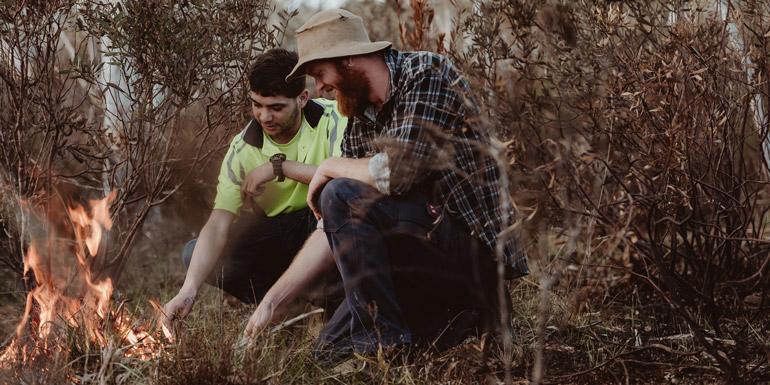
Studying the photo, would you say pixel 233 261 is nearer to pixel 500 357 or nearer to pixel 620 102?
pixel 500 357

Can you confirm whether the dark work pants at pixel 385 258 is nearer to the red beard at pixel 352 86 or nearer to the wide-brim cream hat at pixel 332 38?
the red beard at pixel 352 86

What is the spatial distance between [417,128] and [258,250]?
1.53 meters

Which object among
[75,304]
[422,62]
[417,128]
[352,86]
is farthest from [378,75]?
[75,304]

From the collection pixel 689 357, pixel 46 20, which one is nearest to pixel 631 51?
pixel 689 357

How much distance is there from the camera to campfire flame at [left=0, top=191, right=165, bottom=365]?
2928 mm

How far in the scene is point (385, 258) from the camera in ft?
9.87

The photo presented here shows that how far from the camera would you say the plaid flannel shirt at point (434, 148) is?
2.91 meters

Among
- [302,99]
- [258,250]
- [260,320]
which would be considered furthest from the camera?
[302,99]

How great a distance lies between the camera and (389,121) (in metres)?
3.15

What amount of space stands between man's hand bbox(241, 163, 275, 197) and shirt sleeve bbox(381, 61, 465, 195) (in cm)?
97

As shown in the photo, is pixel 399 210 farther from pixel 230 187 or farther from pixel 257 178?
pixel 230 187

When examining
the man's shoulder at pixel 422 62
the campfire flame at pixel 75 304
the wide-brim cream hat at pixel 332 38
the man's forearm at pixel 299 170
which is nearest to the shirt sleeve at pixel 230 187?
the man's forearm at pixel 299 170

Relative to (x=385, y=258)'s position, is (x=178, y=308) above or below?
below

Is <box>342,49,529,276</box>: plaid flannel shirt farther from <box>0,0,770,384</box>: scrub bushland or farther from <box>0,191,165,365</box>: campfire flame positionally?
<box>0,191,165,365</box>: campfire flame
